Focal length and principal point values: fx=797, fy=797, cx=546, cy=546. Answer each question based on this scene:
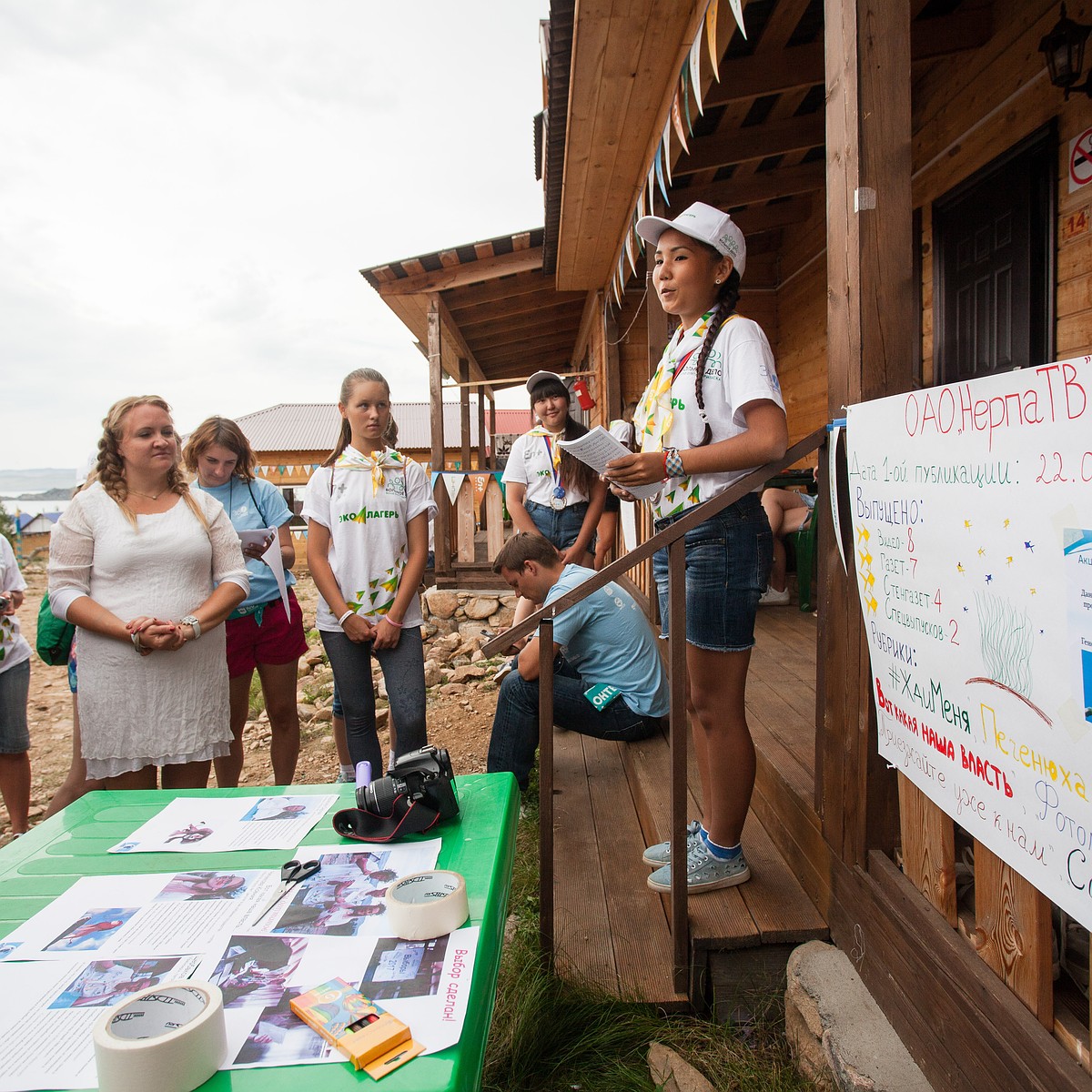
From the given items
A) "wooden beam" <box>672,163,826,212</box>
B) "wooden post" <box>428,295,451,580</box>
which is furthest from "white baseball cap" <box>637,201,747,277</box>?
"wooden post" <box>428,295,451,580</box>

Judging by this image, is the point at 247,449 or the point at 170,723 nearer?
the point at 170,723

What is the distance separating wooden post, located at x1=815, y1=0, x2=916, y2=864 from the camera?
1753mm

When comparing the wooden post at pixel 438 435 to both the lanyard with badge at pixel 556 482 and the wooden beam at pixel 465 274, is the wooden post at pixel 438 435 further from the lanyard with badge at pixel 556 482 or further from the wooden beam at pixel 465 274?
the lanyard with badge at pixel 556 482

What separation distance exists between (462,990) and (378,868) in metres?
0.42

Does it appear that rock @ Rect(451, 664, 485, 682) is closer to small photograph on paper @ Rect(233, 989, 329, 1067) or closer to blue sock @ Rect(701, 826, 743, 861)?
blue sock @ Rect(701, 826, 743, 861)

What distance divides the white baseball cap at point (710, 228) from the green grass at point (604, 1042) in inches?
75.3

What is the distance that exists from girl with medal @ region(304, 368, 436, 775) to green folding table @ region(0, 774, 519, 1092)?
1.20m

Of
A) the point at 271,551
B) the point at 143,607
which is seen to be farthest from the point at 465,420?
the point at 143,607

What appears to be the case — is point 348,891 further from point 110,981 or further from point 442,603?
point 442,603

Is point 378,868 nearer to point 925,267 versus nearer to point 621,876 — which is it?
point 621,876

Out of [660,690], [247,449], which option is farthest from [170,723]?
[660,690]

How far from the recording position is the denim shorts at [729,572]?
6.54 ft

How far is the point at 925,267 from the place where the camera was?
A: 4.71m

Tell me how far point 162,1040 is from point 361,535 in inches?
94.0
